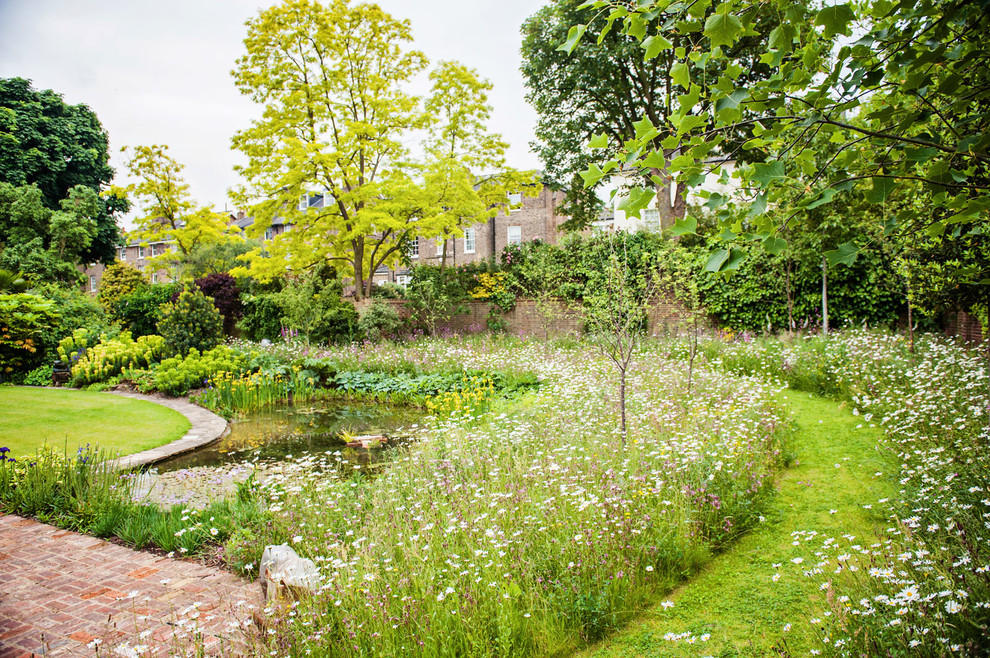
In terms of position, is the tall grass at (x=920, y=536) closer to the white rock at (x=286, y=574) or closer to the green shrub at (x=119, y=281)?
the white rock at (x=286, y=574)

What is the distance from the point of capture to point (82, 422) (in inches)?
334

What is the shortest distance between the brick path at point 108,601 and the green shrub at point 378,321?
12579 millimetres

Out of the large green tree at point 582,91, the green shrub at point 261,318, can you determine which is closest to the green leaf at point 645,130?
the large green tree at point 582,91

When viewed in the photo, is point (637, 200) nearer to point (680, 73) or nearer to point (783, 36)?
point (680, 73)

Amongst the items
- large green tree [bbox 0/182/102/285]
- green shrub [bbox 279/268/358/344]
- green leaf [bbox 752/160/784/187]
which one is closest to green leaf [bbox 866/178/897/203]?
green leaf [bbox 752/160/784/187]

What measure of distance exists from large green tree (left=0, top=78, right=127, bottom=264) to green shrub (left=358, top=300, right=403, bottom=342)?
20.7m

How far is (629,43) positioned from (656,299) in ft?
27.8

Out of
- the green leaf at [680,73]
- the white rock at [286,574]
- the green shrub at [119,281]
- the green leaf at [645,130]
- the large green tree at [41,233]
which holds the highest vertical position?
the large green tree at [41,233]

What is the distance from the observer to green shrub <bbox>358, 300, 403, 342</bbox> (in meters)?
17.2

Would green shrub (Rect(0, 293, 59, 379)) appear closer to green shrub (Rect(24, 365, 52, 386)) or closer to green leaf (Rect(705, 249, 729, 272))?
green shrub (Rect(24, 365, 52, 386))

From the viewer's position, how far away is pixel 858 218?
12.4 meters

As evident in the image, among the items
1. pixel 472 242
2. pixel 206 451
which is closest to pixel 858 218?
pixel 206 451

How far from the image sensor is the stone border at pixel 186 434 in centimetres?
698

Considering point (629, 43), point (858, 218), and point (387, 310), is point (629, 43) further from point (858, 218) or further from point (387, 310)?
point (387, 310)
